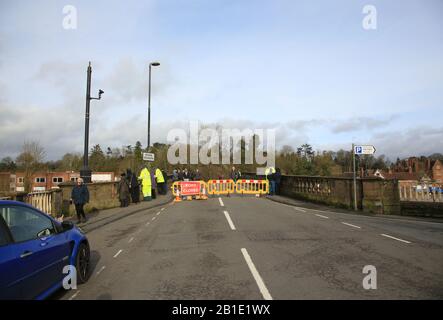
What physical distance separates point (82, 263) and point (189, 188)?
57.4 ft

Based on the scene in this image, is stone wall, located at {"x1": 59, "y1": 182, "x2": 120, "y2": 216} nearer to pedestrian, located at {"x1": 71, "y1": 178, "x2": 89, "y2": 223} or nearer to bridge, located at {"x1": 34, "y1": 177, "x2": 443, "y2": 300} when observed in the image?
pedestrian, located at {"x1": 71, "y1": 178, "x2": 89, "y2": 223}

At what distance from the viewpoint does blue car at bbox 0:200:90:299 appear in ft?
14.1

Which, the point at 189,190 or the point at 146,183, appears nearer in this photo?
the point at 146,183

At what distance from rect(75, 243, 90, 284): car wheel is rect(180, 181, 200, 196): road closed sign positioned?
16957 millimetres

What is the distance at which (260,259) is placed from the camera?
7730 mm

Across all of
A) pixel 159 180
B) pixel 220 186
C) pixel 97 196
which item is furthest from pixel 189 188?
pixel 97 196

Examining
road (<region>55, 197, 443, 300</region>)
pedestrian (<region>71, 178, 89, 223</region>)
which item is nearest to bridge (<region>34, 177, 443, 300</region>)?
road (<region>55, 197, 443, 300</region>)

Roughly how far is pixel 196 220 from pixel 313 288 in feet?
28.4

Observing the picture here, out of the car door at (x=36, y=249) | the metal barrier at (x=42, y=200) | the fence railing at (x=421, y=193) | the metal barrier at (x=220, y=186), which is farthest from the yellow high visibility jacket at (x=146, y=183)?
the car door at (x=36, y=249)

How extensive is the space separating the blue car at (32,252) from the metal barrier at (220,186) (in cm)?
2224

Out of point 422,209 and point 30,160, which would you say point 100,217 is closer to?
point 422,209

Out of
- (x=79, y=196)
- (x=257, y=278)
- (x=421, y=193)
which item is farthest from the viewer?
(x=421, y=193)

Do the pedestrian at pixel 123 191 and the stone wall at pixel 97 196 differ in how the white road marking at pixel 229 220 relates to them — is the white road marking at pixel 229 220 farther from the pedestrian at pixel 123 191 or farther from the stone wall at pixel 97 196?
the stone wall at pixel 97 196
